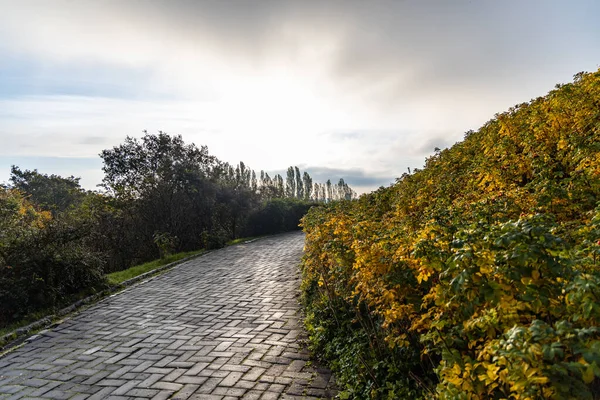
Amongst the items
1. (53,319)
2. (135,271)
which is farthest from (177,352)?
(135,271)

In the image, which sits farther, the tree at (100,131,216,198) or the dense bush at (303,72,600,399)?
the tree at (100,131,216,198)

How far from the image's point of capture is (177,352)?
16.3ft

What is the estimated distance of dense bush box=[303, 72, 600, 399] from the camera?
146 cm

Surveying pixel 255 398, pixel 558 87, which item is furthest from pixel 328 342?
pixel 558 87

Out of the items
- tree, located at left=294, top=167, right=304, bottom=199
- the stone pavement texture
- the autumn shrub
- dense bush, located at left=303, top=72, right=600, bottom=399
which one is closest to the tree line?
the autumn shrub

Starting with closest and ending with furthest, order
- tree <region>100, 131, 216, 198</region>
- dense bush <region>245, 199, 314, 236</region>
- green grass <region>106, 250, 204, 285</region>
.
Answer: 1. green grass <region>106, 250, 204, 285</region>
2. tree <region>100, 131, 216, 198</region>
3. dense bush <region>245, 199, 314, 236</region>

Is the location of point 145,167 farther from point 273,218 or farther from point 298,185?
point 298,185

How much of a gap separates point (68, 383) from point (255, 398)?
95.8 inches

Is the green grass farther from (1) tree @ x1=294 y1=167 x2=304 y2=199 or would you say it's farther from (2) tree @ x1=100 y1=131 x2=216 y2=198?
(1) tree @ x1=294 y1=167 x2=304 y2=199

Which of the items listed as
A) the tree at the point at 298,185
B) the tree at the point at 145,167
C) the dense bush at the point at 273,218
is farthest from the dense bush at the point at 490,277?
the tree at the point at 298,185

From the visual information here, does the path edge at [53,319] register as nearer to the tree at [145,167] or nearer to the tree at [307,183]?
the tree at [145,167]

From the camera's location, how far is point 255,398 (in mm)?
3689

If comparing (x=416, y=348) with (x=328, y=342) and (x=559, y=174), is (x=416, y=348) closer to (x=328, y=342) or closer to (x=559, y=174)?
(x=328, y=342)

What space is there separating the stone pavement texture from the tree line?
1313mm
